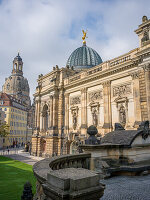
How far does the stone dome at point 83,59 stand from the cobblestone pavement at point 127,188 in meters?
35.0

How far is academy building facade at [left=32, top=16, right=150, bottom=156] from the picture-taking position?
786 inches

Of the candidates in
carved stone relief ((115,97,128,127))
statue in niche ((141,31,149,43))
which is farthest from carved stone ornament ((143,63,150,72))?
carved stone relief ((115,97,128,127))

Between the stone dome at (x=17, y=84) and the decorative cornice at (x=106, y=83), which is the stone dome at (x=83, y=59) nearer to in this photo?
the decorative cornice at (x=106, y=83)

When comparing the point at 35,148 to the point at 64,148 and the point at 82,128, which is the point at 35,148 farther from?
the point at 82,128

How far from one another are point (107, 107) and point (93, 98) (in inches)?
136

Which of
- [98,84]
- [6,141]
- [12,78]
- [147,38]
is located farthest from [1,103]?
[147,38]

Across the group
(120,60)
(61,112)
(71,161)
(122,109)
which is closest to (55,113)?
(61,112)

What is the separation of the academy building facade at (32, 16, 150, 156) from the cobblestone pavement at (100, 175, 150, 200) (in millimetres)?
11927

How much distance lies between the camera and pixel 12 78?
104 metres

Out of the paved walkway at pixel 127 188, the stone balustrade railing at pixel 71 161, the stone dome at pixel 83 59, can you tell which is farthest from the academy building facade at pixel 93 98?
the stone balustrade railing at pixel 71 161

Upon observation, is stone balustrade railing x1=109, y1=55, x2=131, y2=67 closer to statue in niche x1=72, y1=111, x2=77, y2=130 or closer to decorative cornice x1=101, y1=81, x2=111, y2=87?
decorative cornice x1=101, y1=81, x2=111, y2=87

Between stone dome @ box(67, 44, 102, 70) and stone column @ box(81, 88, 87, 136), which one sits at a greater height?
stone dome @ box(67, 44, 102, 70)

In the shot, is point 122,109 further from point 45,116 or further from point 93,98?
point 45,116

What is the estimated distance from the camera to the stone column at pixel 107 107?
76.8ft
